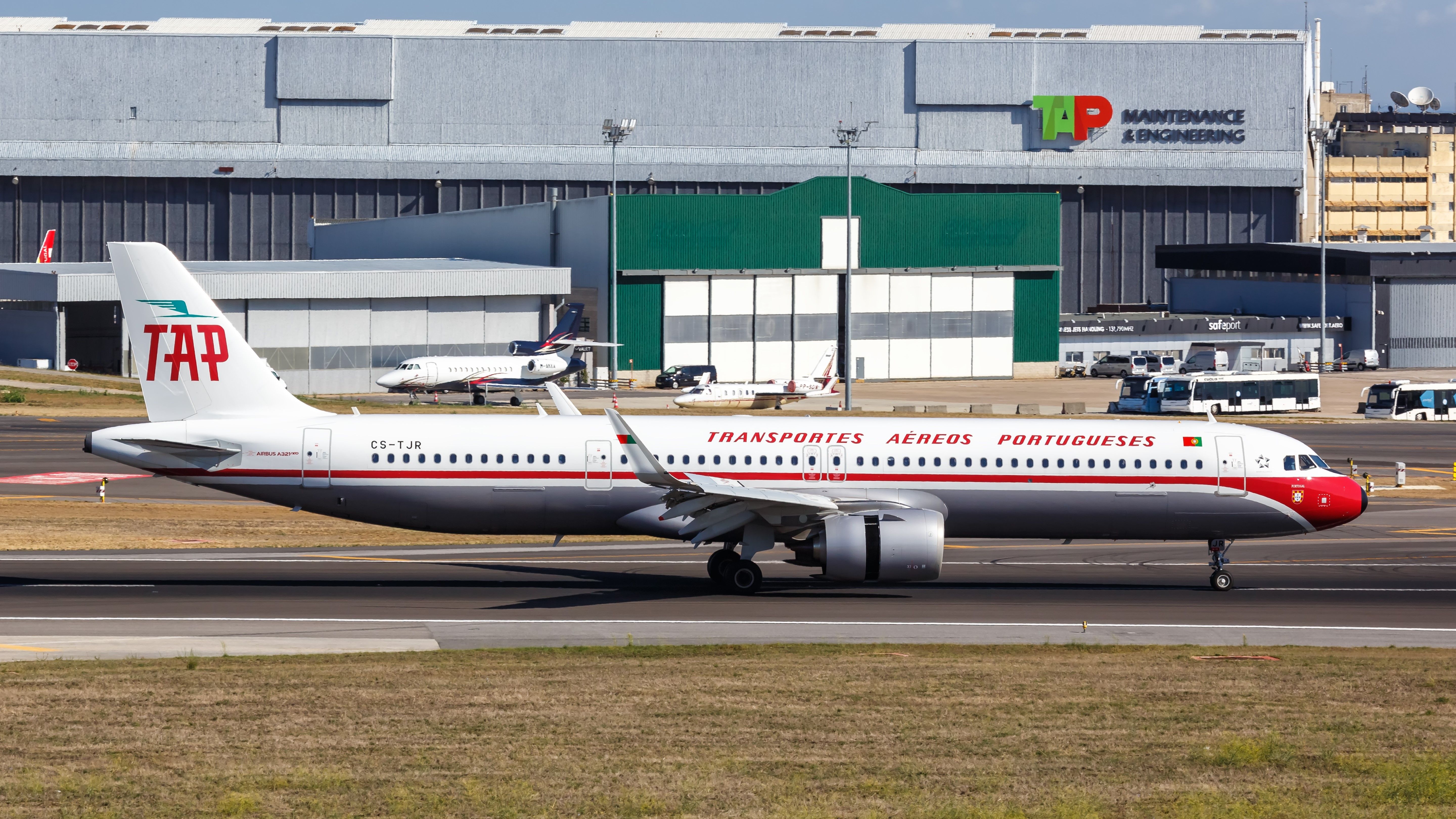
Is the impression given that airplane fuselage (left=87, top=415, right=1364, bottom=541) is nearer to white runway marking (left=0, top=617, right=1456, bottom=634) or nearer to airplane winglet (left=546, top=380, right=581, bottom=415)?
airplane winglet (left=546, top=380, right=581, bottom=415)

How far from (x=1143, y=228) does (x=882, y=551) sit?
138 metres

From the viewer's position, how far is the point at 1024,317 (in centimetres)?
12638

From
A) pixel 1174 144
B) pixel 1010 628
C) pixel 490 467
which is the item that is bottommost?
pixel 1010 628

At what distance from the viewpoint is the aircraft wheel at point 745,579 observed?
34188 mm

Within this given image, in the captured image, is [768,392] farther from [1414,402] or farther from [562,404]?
[562,404]

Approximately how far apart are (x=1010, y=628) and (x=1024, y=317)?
9821 cm

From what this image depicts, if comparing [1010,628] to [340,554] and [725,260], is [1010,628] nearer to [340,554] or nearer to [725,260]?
[340,554]

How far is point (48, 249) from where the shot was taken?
134 m

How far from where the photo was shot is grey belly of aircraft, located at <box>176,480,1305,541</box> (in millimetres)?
34250

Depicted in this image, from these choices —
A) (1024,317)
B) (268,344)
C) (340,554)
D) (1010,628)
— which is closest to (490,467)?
(340,554)

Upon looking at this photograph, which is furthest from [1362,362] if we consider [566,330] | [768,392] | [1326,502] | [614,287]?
[1326,502]

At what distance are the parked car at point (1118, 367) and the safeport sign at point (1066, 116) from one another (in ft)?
114

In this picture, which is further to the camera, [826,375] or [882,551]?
[826,375]

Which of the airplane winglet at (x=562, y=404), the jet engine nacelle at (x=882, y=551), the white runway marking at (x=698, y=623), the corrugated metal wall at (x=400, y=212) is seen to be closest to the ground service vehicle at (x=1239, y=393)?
the corrugated metal wall at (x=400, y=212)
